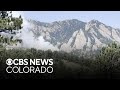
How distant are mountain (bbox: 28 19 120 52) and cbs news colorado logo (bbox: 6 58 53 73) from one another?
28.1 inches

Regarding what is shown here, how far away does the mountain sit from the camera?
13.8 metres

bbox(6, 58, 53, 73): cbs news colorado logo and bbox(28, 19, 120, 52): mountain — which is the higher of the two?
bbox(28, 19, 120, 52): mountain

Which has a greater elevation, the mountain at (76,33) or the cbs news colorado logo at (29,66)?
the mountain at (76,33)

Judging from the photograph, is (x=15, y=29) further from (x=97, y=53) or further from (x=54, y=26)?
(x=97, y=53)

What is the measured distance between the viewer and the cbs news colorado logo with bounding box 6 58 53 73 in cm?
1336

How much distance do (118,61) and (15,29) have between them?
2941 millimetres

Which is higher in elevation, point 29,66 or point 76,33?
point 76,33

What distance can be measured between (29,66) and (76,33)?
160cm

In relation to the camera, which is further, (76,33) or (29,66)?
(76,33)

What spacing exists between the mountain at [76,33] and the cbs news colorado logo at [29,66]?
2.34 ft

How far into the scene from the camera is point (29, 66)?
527 inches

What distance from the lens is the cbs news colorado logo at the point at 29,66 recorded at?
13.4 m

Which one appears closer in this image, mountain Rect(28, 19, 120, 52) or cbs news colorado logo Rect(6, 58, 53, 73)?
cbs news colorado logo Rect(6, 58, 53, 73)

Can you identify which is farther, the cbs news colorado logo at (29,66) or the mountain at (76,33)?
the mountain at (76,33)
